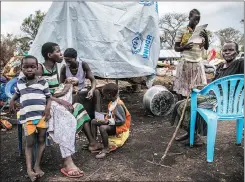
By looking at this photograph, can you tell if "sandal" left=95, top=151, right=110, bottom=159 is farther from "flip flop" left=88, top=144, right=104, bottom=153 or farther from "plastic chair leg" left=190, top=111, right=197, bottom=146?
"plastic chair leg" left=190, top=111, right=197, bottom=146

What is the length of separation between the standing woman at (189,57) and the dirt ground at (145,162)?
3.32 ft

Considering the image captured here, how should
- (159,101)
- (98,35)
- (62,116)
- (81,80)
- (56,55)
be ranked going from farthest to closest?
(98,35) → (159,101) → (81,80) → (56,55) → (62,116)

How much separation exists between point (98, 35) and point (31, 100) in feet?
9.72

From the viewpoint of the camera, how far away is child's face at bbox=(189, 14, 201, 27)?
4.69 meters

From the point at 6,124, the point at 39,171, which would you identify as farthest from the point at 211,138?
the point at 6,124

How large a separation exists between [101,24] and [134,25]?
772 millimetres

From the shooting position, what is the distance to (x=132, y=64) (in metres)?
5.81

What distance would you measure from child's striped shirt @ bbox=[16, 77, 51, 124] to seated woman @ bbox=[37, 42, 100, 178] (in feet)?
0.51

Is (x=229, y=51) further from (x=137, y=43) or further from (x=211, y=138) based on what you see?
(x=137, y=43)

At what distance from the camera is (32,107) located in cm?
294

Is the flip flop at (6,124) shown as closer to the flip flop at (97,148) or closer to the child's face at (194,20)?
the flip flop at (97,148)

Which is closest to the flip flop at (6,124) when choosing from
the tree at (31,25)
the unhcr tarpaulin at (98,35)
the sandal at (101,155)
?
the unhcr tarpaulin at (98,35)

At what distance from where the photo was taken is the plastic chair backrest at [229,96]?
3.23 m

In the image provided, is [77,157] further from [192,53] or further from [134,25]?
[134,25]
